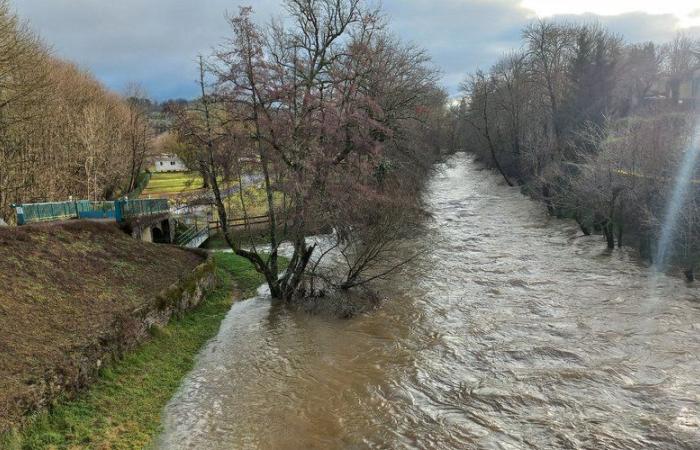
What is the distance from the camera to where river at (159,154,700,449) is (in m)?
8.54

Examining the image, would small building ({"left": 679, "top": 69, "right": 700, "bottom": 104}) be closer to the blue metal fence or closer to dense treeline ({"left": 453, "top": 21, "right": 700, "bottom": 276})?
dense treeline ({"left": 453, "top": 21, "right": 700, "bottom": 276})

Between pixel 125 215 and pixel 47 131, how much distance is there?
11.1 m

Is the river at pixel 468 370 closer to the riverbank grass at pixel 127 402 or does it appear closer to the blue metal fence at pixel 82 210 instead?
the riverbank grass at pixel 127 402

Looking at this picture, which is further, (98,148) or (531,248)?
(98,148)

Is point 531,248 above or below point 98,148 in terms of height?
below

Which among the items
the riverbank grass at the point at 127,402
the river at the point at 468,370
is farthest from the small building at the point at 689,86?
the riverbank grass at the point at 127,402

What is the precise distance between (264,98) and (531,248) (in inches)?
589

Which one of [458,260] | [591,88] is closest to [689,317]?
[458,260]

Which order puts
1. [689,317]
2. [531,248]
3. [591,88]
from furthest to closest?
[591,88] → [531,248] → [689,317]

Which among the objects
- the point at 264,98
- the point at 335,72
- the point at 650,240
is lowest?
the point at 650,240

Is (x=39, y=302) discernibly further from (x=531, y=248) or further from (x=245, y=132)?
(x=531, y=248)

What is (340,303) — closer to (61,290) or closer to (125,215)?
(61,290)

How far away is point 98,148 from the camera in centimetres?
3194

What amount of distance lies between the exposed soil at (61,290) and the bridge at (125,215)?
246cm
